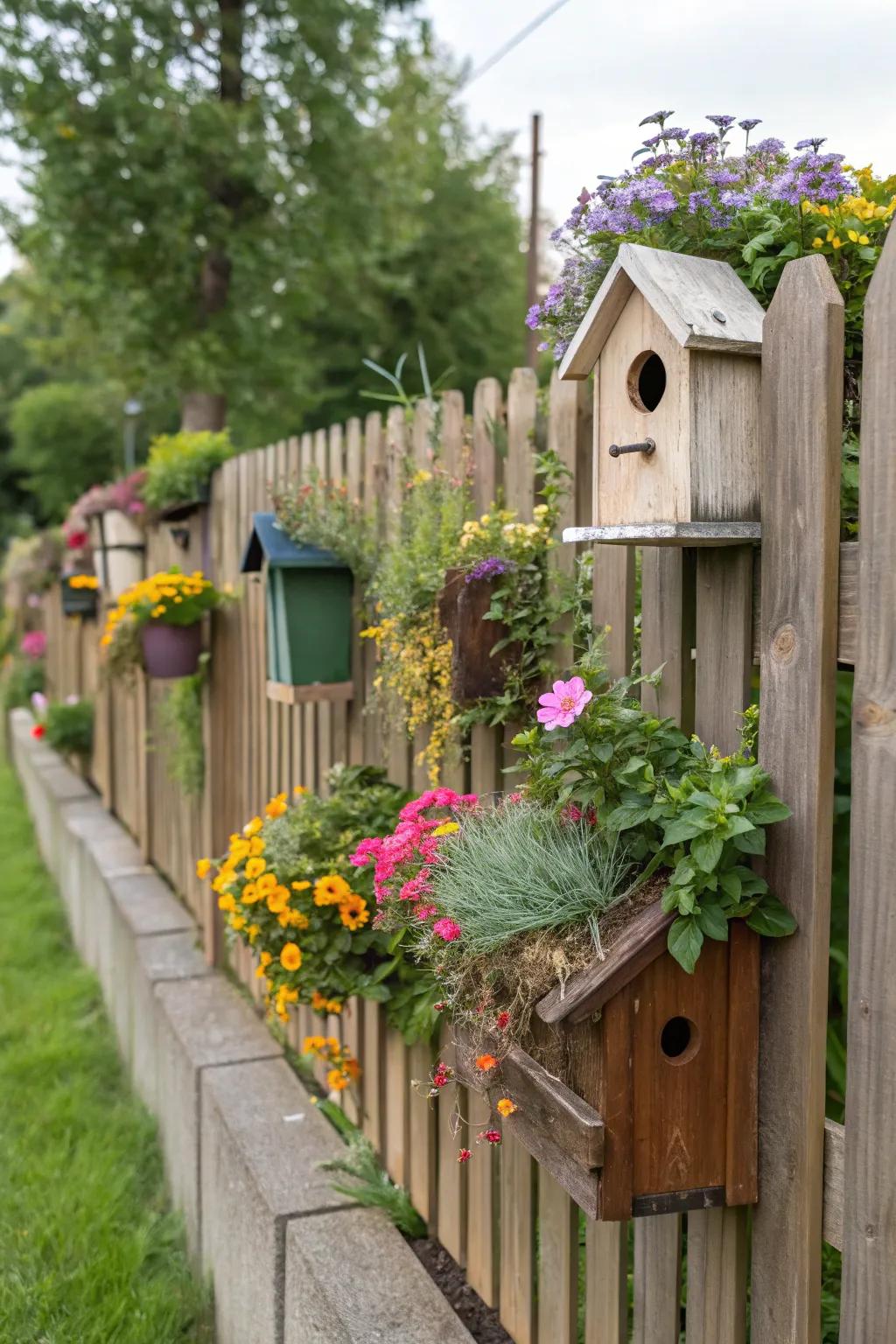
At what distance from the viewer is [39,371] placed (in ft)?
101

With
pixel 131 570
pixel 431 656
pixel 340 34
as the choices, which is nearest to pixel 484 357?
pixel 340 34

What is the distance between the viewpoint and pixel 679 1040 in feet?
5.36

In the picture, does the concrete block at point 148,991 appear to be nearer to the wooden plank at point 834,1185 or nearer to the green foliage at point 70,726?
the wooden plank at point 834,1185

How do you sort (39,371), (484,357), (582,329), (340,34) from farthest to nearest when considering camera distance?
(39,371) → (484,357) → (340,34) → (582,329)

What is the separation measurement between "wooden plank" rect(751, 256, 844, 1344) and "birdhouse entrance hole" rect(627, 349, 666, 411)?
0.66 feet

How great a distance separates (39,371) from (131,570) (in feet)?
89.2

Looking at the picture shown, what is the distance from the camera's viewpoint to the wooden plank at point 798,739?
1484 mm

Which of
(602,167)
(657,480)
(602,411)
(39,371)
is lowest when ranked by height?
(657,480)

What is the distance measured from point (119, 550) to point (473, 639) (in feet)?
14.3

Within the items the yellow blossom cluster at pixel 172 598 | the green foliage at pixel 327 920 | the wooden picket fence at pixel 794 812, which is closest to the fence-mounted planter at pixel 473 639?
the wooden picket fence at pixel 794 812

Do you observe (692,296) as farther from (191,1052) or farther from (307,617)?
(191,1052)

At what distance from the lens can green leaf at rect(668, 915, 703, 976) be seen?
1.47 metres

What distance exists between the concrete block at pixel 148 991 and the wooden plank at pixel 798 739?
2.96m

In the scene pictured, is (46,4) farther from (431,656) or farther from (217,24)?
(431,656)
